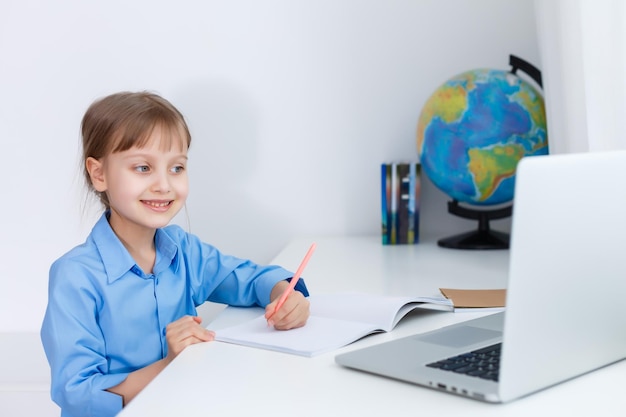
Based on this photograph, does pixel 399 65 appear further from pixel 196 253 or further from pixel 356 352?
pixel 356 352

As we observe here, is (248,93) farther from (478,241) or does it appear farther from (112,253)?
A: (112,253)

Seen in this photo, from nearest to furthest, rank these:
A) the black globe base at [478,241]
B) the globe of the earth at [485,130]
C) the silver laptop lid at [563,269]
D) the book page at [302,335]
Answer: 1. the silver laptop lid at [563,269]
2. the book page at [302,335]
3. the globe of the earth at [485,130]
4. the black globe base at [478,241]

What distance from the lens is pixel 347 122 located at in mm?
2010

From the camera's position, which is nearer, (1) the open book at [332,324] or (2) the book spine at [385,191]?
(1) the open book at [332,324]

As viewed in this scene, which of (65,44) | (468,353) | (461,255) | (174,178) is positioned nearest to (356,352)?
(468,353)

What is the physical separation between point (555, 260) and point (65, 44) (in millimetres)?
1624

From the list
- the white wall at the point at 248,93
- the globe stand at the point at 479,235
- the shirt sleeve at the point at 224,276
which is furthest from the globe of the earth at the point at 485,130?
the shirt sleeve at the point at 224,276

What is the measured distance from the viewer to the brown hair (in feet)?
4.02

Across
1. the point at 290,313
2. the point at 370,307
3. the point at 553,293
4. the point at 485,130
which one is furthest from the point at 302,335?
the point at 485,130

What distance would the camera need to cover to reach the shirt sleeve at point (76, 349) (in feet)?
3.25

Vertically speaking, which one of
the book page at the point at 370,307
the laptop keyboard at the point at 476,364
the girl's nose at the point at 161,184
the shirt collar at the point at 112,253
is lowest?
the book page at the point at 370,307

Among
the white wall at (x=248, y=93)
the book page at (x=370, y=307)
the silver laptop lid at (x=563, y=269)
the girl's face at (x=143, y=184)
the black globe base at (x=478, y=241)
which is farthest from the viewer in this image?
the white wall at (x=248, y=93)

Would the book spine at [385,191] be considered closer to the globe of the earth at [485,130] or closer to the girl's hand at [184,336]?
the globe of the earth at [485,130]

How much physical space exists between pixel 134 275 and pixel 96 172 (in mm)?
183
